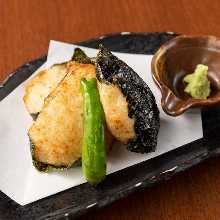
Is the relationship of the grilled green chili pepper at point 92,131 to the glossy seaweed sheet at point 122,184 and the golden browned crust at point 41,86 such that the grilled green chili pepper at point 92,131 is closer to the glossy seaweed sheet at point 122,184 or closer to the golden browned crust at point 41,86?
the glossy seaweed sheet at point 122,184

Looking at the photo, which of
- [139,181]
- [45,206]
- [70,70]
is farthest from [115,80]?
[45,206]

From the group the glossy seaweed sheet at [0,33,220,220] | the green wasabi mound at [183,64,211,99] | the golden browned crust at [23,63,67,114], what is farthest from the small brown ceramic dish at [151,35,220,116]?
the golden browned crust at [23,63,67,114]

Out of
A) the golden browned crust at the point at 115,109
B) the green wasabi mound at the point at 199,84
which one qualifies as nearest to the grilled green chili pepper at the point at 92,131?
the golden browned crust at the point at 115,109

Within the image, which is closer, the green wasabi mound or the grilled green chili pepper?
the grilled green chili pepper

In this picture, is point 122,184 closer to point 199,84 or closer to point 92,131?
point 92,131

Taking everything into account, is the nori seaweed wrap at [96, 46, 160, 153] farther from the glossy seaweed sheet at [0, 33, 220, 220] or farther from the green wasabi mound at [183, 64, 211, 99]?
the green wasabi mound at [183, 64, 211, 99]

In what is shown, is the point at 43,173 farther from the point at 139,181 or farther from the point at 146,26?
the point at 146,26
